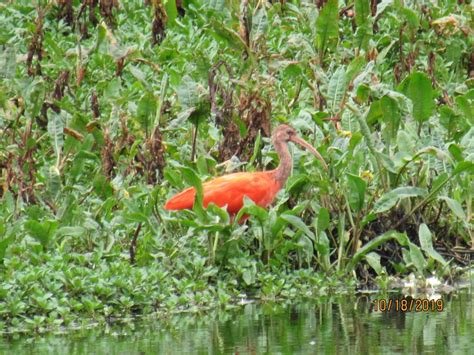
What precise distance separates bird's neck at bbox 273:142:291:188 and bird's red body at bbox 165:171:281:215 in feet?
0.36

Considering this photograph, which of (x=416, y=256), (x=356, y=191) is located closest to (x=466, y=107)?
(x=356, y=191)

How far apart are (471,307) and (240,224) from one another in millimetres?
1859

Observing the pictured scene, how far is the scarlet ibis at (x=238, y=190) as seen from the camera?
964cm

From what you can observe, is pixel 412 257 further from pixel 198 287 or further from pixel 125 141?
pixel 125 141

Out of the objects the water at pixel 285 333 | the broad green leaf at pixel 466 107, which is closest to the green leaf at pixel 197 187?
the water at pixel 285 333

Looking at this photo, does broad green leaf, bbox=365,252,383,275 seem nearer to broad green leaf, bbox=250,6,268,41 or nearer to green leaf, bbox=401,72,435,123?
green leaf, bbox=401,72,435,123

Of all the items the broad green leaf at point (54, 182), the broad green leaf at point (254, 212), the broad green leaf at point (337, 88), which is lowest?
the broad green leaf at point (254, 212)

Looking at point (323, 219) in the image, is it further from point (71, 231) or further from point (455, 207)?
point (71, 231)

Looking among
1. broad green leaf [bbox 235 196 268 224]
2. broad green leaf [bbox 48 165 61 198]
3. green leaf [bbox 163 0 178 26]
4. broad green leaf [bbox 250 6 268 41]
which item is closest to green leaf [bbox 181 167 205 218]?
broad green leaf [bbox 235 196 268 224]

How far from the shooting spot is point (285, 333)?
7.80 m
